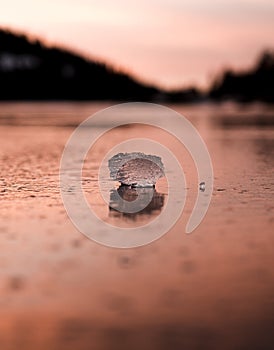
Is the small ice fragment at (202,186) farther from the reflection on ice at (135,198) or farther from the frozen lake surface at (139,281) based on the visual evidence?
the frozen lake surface at (139,281)

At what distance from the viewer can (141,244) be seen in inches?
660

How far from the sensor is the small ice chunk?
2633 centimetres

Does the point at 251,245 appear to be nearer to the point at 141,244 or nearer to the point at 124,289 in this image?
the point at 141,244

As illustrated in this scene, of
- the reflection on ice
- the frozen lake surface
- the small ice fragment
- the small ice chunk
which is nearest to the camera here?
the frozen lake surface

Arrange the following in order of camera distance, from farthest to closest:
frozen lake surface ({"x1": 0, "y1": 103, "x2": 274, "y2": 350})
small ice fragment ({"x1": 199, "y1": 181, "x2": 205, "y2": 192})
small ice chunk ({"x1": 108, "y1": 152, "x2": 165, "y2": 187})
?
small ice fragment ({"x1": 199, "y1": 181, "x2": 205, "y2": 192}) < small ice chunk ({"x1": 108, "y1": 152, "x2": 165, "y2": 187}) < frozen lake surface ({"x1": 0, "y1": 103, "x2": 274, "y2": 350})

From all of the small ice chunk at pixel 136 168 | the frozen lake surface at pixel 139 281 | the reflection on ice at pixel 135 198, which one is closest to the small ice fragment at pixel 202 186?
the small ice chunk at pixel 136 168

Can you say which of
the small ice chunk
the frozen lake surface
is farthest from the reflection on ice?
the small ice chunk

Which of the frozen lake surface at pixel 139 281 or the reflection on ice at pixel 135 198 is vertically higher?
the reflection on ice at pixel 135 198

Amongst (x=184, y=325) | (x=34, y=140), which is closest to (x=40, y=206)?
(x=184, y=325)

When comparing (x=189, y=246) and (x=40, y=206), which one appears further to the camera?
(x=40, y=206)

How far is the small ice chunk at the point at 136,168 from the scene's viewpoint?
2633 cm

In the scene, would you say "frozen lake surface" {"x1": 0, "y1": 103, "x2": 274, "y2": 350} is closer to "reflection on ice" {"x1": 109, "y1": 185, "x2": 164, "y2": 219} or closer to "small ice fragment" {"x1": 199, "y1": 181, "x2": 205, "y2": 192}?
"reflection on ice" {"x1": 109, "y1": 185, "x2": 164, "y2": 219}

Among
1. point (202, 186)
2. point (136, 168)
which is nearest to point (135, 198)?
point (136, 168)

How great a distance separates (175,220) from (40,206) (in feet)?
14.2
